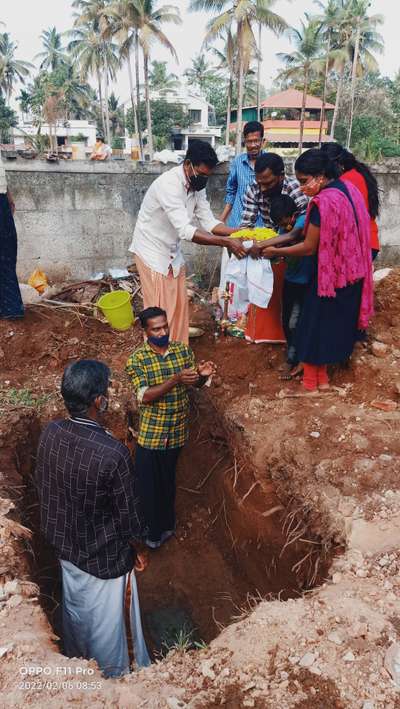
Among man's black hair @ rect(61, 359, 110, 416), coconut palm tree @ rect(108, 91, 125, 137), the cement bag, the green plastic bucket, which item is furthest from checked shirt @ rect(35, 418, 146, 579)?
coconut palm tree @ rect(108, 91, 125, 137)

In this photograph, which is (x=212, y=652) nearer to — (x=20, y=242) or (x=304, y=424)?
(x=304, y=424)

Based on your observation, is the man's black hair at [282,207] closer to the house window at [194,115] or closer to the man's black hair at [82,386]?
the man's black hair at [82,386]

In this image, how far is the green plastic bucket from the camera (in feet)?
16.4

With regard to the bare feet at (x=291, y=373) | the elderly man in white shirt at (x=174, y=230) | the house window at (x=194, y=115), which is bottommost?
the bare feet at (x=291, y=373)

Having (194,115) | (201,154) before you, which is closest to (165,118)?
(194,115)

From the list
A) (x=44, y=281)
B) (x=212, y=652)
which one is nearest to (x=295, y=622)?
(x=212, y=652)

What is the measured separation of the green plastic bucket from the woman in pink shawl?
1979 mm

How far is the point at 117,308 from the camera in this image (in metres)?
4.98

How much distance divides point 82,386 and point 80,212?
442cm

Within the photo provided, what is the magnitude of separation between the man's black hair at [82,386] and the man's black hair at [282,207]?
2.16 m

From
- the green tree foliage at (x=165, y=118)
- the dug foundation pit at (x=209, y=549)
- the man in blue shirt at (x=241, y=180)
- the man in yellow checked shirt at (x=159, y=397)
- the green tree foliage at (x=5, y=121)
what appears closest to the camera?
the man in yellow checked shirt at (x=159, y=397)

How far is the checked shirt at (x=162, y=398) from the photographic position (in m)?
3.05

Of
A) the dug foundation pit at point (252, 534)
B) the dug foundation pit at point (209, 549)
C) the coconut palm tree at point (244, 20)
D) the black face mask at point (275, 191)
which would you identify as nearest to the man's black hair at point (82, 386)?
the dug foundation pit at point (252, 534)

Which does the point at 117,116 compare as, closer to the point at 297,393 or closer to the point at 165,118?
the point at 165,118
